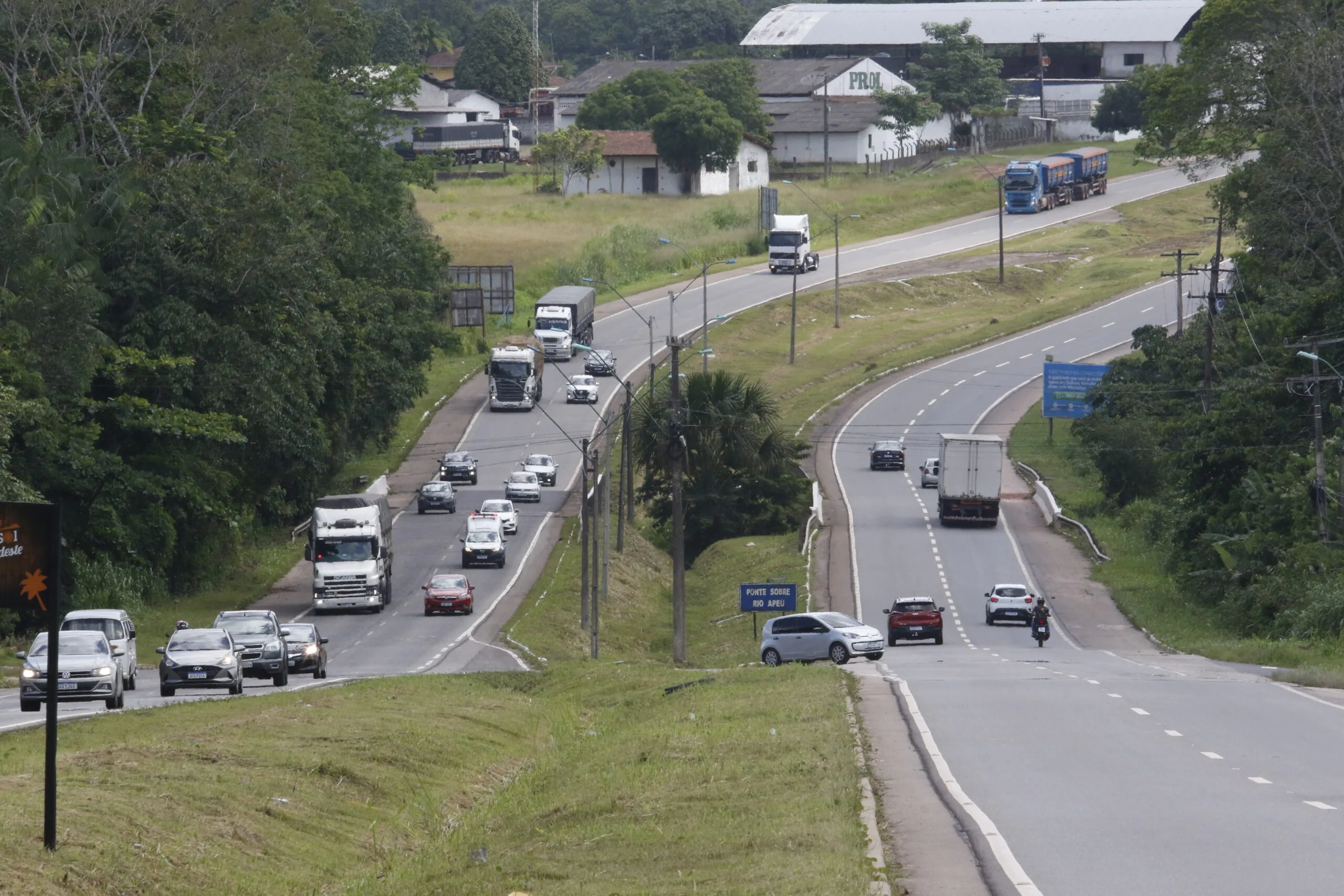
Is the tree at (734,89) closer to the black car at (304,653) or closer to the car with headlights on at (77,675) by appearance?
the black car at (304,653)

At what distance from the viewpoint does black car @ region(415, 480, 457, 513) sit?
70125 millimetres

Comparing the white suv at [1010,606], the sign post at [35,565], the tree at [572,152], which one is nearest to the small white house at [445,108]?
the tree at [572,152]

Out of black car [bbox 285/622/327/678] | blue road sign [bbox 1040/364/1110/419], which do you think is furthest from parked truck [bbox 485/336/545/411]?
black car [bbox 285/622/327/678]

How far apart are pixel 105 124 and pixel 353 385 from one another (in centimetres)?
1321

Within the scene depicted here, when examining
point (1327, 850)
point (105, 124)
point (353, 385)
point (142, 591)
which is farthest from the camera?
point (353, 385)

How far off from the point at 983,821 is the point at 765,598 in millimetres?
30056

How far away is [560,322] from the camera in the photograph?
95.0m

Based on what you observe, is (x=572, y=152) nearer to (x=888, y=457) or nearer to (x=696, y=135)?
(x=696, y=135)

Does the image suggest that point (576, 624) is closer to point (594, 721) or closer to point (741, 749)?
point (594, 721)

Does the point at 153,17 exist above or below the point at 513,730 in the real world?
above

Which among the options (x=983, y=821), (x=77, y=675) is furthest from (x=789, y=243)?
(x=983, y=821)

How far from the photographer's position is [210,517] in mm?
53906

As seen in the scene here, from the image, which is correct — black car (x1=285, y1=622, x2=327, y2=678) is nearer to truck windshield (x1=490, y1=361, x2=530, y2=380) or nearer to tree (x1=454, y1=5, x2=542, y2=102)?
truck windshield (x1=490, y1=361, x2=530, y2=380)

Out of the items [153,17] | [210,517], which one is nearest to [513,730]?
[210,517]
